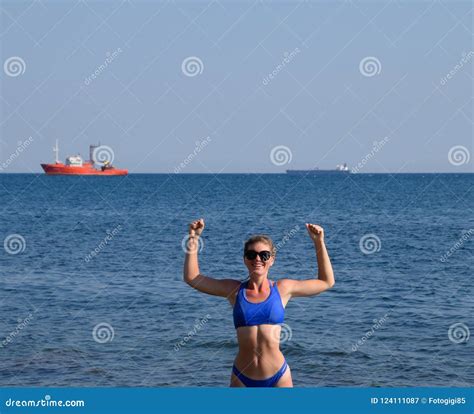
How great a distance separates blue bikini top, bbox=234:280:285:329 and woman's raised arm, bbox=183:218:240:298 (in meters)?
0.12

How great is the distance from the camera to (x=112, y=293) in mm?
27953

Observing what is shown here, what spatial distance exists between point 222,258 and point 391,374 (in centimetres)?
2348

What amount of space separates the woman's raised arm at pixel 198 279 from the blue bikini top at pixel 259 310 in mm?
123

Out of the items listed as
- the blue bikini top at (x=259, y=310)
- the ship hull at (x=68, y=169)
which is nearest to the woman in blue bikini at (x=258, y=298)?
the blue bikini top at (x=259, y=310)

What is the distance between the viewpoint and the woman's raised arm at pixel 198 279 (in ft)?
22.0

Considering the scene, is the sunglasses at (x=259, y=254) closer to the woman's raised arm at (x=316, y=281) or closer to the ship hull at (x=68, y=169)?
the woman's raised arm at (x=316, y=281)

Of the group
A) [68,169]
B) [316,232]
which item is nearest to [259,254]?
[316,232]

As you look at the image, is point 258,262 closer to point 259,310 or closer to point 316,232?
point 259,310

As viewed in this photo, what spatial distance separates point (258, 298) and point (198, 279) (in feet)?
1.83

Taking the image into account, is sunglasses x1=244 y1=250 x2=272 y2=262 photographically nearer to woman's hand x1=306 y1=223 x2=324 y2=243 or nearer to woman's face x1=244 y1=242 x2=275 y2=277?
woman's face x1=244 y1=242 x2=275 y2=277

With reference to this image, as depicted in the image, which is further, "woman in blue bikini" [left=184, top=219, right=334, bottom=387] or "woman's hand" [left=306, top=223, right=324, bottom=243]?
"woman's hand" [left=306, top=223, right=324, bottom=243]

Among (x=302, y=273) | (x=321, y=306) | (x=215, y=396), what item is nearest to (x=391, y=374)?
(x=321, y=306)

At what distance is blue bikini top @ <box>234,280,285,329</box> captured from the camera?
21.5 feet

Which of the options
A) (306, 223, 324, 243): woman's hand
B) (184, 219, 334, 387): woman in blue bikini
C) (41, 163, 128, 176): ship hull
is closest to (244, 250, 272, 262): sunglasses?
(184, 219, 334, 387): woman in blue bikini
